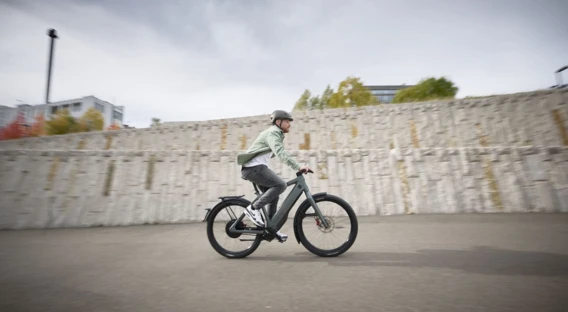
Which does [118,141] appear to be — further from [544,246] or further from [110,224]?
[544,246]

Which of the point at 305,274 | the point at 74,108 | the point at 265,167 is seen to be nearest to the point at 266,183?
the point at 265,167

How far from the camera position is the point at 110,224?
24.6ft

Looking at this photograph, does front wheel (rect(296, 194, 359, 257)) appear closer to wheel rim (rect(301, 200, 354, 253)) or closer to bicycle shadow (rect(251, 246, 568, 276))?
wheel rim (rect(301, 200, 354, 253))

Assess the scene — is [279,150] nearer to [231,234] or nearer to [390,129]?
[231,234]

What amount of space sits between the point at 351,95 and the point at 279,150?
995 inches

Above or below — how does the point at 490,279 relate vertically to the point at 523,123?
below

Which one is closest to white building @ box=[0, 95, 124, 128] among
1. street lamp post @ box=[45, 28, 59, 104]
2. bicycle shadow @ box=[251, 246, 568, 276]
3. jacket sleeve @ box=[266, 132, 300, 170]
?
street lamp post @ box=[45, 28, 59, 104]

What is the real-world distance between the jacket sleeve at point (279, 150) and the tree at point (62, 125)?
109 ft

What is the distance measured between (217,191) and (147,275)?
16.0 ft

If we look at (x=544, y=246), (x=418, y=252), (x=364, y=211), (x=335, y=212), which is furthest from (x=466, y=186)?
(x=335, y=212)

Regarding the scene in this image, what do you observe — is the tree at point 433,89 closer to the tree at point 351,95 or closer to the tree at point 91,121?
the tree at point 351,95

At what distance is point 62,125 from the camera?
2947 cm

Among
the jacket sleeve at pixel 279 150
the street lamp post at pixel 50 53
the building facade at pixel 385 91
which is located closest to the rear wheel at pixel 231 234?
the jacket sleeve at pixel 279 150

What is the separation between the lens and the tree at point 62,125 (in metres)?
29.1
